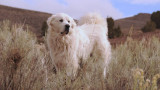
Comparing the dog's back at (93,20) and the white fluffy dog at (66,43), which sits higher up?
the dog's back at (93,20)

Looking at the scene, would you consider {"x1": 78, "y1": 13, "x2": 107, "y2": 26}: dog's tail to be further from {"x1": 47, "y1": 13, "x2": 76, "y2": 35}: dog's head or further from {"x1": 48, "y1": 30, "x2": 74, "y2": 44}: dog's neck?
{"x1": 48, "y1": 30, "x2": 74, "y2": 44}: dog's neck

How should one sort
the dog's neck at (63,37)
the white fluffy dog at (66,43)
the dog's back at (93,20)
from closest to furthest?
the white fluffy dog at (66,43) < the dog's neck at (63,37) < the dog's back at (93,20)

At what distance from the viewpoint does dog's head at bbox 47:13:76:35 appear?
4969 mm

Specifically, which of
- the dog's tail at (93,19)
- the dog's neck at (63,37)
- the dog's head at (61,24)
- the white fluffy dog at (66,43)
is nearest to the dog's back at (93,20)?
the dog's tail at (93,19)

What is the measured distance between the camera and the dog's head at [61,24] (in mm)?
4969

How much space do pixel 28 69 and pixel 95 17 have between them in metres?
3.86

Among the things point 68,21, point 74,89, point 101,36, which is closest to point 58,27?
point 68,21

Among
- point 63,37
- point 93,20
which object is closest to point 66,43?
point 63,37

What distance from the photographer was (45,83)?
3332 mm

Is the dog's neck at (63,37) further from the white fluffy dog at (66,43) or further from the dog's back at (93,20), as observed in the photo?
the dog's back at (93,20)

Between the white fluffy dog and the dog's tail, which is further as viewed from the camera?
the dog's tail

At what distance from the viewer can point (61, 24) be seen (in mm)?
5027

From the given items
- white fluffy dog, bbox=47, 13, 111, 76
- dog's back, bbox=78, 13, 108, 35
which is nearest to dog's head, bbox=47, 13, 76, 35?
white fluffy dog, bbox=47, 13, 111, 76

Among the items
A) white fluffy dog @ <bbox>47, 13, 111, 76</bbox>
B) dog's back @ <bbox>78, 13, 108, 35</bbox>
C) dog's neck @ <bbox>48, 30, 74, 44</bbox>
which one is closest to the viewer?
white fluffy dog @ <bbox>47, 13, 111, 76</bbox>
